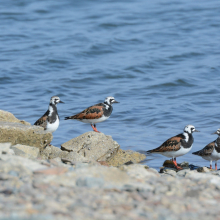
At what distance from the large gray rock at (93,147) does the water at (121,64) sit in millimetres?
1421

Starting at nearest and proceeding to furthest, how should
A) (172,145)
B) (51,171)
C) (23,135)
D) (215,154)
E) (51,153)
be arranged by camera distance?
1. (51,171)
2. (23,135)
3. (51,153)
4. (215,154)
5. (172,145)

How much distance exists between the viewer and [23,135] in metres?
9.21

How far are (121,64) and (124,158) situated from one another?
11806 millimetres

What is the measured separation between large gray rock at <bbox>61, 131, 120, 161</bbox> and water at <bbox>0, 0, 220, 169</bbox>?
1.42m

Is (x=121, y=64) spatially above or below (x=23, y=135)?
below

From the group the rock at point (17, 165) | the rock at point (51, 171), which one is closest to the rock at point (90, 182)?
the rock at point (51, 171)

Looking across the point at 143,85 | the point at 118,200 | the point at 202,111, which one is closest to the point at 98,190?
the point at 118,200

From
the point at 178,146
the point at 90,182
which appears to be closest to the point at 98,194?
the point at 90,182

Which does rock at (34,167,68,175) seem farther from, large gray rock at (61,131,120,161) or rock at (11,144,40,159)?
large gray rock at (61,131,120,161)

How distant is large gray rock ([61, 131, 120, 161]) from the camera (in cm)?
1041

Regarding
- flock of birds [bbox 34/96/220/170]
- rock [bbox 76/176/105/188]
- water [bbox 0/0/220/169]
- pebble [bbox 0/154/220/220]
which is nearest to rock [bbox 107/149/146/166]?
water [bbox 0/0/220/169]

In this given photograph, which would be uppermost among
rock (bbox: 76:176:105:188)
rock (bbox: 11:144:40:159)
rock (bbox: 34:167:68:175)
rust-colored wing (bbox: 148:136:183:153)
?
rock (bbox: 34:167:68:175)

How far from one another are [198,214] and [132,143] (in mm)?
8014

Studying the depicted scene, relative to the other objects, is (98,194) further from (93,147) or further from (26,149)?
(93,147)
